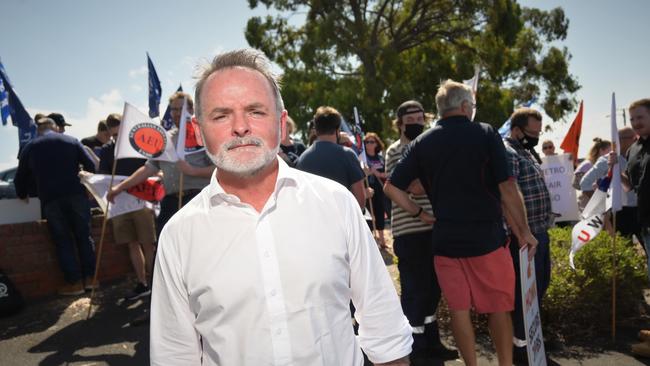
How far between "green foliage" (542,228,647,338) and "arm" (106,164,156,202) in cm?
409

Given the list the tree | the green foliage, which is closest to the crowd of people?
the green foliage

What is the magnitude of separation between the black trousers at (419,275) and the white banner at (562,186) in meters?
2.37

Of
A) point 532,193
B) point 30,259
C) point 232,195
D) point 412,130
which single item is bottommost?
point 30,259

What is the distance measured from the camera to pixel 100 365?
4051 millimetres

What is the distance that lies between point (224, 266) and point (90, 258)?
18.4 ft

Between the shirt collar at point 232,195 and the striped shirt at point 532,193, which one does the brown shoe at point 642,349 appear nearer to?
the striped shirt at point 532,193

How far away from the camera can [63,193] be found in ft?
19.9

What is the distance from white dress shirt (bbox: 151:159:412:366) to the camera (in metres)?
1.44

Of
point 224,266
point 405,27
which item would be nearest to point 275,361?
point 224,266

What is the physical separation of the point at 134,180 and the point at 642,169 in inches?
188

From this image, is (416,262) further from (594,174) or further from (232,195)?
(594,174)

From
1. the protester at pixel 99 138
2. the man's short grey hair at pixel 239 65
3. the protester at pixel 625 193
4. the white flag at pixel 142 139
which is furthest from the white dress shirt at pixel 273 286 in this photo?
the protester at pixel 99 138

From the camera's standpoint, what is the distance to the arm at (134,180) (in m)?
5.00

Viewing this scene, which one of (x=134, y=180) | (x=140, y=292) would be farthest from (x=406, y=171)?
(x=140, y=292)
